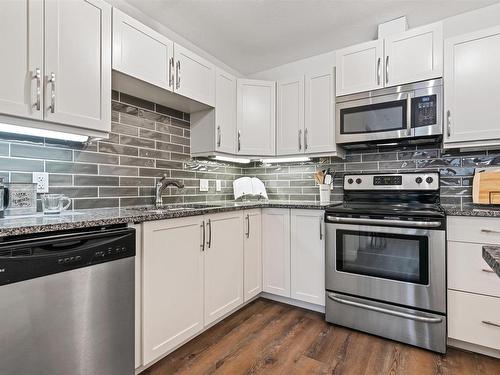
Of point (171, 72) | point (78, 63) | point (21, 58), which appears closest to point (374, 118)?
point (171, 72)

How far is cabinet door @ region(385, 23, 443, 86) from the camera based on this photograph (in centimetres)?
207

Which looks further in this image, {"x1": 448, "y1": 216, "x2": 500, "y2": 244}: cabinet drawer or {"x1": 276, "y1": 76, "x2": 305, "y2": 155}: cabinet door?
{"x1": 276, "y1": 76, "x2": 305, "y2": 155}: cabinet door

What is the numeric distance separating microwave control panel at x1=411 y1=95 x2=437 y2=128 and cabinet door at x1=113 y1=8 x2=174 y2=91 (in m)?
1.88

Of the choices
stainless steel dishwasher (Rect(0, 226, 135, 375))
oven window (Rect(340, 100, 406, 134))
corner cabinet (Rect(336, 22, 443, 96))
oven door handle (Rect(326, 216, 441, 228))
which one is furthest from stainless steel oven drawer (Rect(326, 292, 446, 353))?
corner cabinet (Rect(336, 22, 443, 96))

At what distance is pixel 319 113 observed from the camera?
2615mm

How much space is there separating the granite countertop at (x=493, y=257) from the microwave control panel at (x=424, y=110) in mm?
1672

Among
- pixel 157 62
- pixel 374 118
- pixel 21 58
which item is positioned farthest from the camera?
pixel 374 118

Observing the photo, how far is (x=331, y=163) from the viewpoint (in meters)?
2.83

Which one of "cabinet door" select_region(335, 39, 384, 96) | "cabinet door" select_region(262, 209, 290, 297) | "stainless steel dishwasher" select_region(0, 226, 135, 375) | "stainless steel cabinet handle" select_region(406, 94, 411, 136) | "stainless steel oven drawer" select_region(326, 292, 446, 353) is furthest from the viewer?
"cabinet door" select_region(262, 209, 290, 297)

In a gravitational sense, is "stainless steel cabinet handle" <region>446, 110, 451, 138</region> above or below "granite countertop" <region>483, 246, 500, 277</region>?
above

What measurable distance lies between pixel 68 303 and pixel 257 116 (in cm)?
226

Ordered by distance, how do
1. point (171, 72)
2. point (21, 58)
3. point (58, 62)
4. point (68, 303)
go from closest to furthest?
point (68, 303), point (21, 58), point (58, 62), point (171, 72)

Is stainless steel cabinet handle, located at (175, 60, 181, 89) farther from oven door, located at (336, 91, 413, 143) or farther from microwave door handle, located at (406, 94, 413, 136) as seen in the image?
microwave door handle, located at (406, 94, 413, 136)

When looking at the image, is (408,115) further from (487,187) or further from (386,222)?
(386,222)
